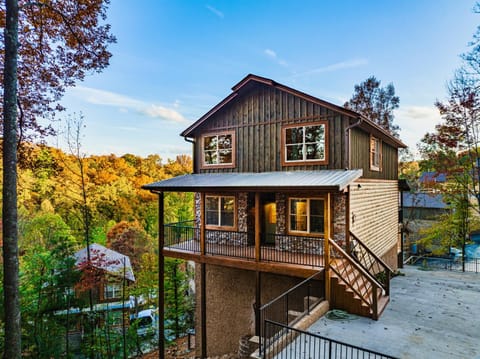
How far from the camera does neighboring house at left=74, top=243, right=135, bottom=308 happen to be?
14.6 metres

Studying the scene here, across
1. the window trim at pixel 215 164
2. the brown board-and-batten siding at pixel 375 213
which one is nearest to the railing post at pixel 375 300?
the brown board-and-batten siding at pixel 375 213

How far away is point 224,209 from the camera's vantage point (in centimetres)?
1191

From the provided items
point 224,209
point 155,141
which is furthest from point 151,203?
point 224,209

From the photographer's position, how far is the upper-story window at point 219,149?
12041 millimetres

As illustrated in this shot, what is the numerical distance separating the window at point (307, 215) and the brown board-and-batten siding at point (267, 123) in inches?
48.7

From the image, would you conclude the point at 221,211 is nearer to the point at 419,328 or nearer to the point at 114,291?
the point at 419,328

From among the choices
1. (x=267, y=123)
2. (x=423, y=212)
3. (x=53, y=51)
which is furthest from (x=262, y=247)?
(x=423, y=212)

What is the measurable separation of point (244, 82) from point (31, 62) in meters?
7.02

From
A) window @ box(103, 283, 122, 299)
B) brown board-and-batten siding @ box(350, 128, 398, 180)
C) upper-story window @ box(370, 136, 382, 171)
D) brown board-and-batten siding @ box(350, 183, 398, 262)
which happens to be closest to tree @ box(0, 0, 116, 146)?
brown board-and-batten siding @ box(350, 128, 398, 180)

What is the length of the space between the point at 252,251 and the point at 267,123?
5.01m

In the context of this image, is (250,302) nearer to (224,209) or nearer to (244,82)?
(224,209)

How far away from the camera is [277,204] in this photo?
10.6 metres

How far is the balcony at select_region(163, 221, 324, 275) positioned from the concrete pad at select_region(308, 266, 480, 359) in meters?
1.87

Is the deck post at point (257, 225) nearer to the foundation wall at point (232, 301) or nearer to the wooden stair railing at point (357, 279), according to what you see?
the foundation wall at point (232, 301)
